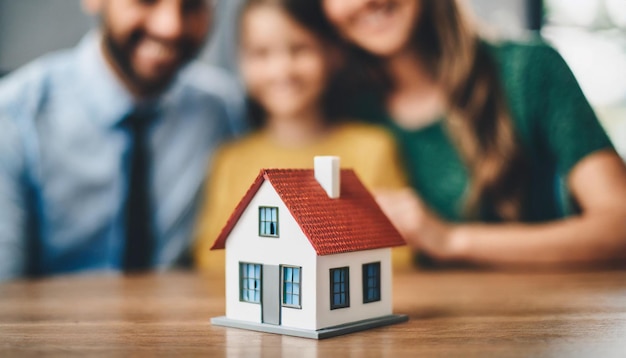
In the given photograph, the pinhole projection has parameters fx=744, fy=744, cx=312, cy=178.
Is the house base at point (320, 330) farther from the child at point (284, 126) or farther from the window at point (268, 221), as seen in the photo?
the child at point (284, 126)

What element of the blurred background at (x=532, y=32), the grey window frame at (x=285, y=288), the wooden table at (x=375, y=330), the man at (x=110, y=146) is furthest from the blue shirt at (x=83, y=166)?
the grey window frame at (x=285, y=288)

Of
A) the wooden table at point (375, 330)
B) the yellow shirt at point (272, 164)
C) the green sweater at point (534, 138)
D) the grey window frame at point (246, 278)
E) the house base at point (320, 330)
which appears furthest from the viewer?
the yellow shirt at point (272, 164)

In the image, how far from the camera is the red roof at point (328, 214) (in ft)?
5.26

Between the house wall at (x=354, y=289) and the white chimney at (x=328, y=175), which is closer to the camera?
the house wall at (x=354, y=289)

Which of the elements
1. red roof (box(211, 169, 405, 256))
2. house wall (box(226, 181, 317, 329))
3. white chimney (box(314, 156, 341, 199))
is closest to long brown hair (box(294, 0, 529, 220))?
red roof (box(211, 169, 405, 256))

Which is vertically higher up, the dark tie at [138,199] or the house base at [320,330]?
the dark tie at [138,199]

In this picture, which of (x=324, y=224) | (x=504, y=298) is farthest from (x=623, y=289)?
(x=324, y=224)

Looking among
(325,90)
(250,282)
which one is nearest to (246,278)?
(250,282)

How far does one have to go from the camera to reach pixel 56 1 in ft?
10.1

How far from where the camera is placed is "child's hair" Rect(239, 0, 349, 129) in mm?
2924

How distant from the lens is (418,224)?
2846mm

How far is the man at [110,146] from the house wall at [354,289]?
142 centimetres

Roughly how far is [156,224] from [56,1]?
3.32 feet

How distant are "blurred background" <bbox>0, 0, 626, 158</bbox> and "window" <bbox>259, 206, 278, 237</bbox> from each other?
58.5 inches
